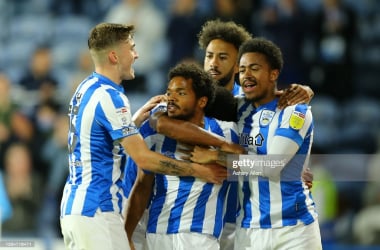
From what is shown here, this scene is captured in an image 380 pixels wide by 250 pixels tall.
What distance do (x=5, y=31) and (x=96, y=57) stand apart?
426 centimetres

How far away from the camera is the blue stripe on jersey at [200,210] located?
400 cm

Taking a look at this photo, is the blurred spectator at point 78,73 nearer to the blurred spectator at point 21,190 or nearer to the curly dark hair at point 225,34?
the blurred spectator at point 21,190

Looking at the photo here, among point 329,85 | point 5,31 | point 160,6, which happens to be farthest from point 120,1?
point 329,85

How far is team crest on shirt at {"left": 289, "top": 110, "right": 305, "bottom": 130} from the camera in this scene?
400cm

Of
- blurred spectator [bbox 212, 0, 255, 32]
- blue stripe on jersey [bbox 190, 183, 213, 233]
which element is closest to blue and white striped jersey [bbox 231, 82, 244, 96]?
blue stripe on jersey [bbox 190, 183, 213, 233]

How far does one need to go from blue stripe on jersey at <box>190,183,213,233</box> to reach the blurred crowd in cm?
252

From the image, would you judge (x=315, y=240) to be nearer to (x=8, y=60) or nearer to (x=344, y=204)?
(x=344, y=204)

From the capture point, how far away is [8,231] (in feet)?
20.9

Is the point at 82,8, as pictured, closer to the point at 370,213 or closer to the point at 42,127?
the point at 42,127

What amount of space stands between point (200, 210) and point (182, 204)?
92 millimetres

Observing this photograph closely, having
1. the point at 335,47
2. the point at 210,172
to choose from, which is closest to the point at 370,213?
the point at 335,47

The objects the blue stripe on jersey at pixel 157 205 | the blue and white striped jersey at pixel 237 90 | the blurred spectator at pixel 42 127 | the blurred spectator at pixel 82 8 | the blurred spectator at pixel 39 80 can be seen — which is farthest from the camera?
the blurred spectator at pixel 82 8

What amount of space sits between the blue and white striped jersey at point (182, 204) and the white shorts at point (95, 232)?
A: 0.28m

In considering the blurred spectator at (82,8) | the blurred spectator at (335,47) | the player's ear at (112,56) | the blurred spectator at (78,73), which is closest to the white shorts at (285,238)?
the player's ear at (112,56)
